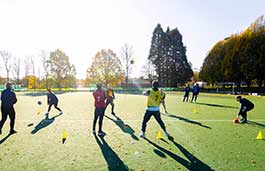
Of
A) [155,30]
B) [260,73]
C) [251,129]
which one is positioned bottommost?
[251,129]

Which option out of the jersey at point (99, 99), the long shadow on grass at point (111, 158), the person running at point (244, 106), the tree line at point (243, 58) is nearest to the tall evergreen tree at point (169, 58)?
the tree line at point (243, 58)

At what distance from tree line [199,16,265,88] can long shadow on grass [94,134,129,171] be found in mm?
42340

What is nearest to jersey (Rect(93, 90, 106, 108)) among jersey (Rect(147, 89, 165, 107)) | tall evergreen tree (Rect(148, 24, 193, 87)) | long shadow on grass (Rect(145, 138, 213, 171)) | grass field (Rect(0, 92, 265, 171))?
grass field (Rect(0, 92, 265, 171))

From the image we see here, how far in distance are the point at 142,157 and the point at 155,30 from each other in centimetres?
6317

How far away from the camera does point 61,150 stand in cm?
629

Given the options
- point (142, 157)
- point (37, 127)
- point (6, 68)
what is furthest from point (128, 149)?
point (6, 68)

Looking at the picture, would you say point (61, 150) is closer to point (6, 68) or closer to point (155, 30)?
point (155, 30)

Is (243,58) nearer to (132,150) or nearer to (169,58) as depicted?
(169,58)

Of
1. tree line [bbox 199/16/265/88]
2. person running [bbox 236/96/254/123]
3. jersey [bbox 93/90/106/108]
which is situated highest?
tree line [bbox 199/16/265/88]

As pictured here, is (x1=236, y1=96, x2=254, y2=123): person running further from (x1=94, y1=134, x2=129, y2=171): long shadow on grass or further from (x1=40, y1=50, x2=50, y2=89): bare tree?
(x1=40, y1=50, x2=50, y2=89): bare tree

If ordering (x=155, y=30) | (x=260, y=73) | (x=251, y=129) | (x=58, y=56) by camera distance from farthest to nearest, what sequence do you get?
(x=155, y=30)
(x=58, y=56)
(x=260, y=73)
(x=251, y=129)

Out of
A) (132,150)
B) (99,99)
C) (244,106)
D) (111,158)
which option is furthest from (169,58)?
(111,158)

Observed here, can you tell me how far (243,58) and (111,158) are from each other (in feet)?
145

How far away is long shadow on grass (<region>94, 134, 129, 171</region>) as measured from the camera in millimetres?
4930
